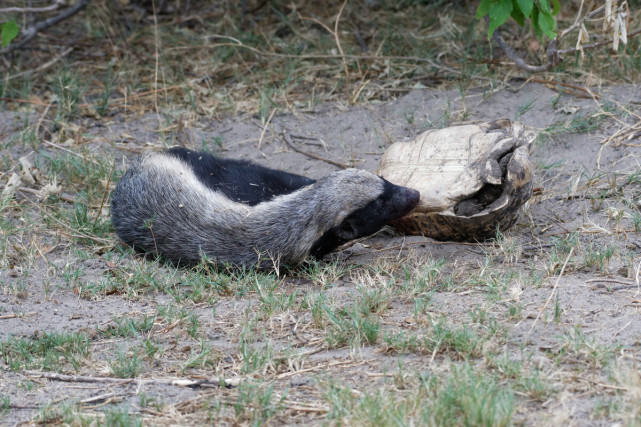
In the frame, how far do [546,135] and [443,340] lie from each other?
3.13 metres

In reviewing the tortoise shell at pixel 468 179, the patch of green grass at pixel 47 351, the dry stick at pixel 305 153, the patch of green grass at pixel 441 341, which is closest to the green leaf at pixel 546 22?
the tortoise shell at pixel 468 179

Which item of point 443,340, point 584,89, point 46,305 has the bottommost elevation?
point 46,305

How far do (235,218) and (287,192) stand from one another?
1.55 feet

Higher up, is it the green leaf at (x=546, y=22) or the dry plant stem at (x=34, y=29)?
the green leaf at (x=546, y=22)

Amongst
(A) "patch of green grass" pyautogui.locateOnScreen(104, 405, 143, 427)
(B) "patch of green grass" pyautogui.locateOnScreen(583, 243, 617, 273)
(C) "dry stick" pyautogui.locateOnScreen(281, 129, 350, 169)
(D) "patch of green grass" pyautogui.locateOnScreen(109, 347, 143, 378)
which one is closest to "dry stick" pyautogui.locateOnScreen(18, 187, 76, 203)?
(C) "dry stick" pyautogui.locateOnScreen(281, 129, 350, 169)

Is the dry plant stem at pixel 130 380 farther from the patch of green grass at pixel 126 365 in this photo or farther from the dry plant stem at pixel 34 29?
the dry plant stem at pixel 34 29

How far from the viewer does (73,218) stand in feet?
18.1

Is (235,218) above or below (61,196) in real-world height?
above

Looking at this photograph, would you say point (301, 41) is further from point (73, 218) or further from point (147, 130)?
point (73, 218)

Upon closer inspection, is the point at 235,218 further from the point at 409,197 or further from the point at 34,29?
the point at 34,29

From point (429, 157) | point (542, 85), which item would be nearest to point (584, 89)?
point (542, 85)

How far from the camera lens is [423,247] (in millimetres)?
4957

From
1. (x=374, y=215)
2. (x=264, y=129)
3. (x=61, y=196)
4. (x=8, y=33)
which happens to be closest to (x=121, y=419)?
(x=374, y=215)

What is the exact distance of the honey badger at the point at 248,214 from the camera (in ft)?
15.6
